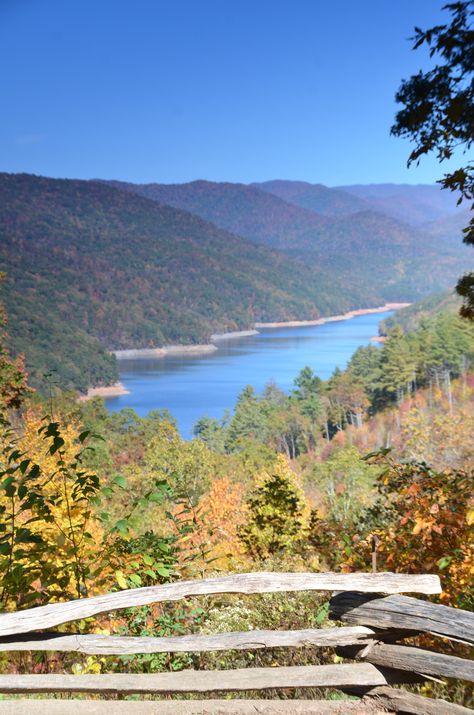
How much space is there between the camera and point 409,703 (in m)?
2.94

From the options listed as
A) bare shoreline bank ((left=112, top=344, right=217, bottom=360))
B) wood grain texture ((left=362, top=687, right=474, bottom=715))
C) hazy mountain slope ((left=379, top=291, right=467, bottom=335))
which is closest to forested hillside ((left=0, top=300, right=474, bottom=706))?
wood grain texture ((left=362, top=687, right=474, bottom=715))

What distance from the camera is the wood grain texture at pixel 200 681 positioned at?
281 centimetres

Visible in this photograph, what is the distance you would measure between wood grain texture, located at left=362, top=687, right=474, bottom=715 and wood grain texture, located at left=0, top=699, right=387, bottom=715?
81mm

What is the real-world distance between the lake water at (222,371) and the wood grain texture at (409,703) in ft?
245

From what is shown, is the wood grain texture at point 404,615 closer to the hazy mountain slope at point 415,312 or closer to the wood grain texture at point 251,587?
the wood grain texture at point 251,587

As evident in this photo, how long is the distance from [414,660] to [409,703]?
0.59ft

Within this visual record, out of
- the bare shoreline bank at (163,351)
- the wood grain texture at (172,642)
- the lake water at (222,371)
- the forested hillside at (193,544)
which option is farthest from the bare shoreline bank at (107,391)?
the wood grain texture at (172,642)

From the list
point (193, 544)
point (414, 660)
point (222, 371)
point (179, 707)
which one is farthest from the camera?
point (222, 371)

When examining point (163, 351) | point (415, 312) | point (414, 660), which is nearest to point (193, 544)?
point (414, 660)

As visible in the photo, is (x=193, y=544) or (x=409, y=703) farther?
(x=193, y=544)

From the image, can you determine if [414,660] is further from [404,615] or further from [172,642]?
[172,642]

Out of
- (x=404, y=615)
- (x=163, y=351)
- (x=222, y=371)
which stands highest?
(x=404, y=615)

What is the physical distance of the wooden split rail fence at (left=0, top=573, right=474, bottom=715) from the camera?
281cm

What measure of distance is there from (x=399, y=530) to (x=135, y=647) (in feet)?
7.07
